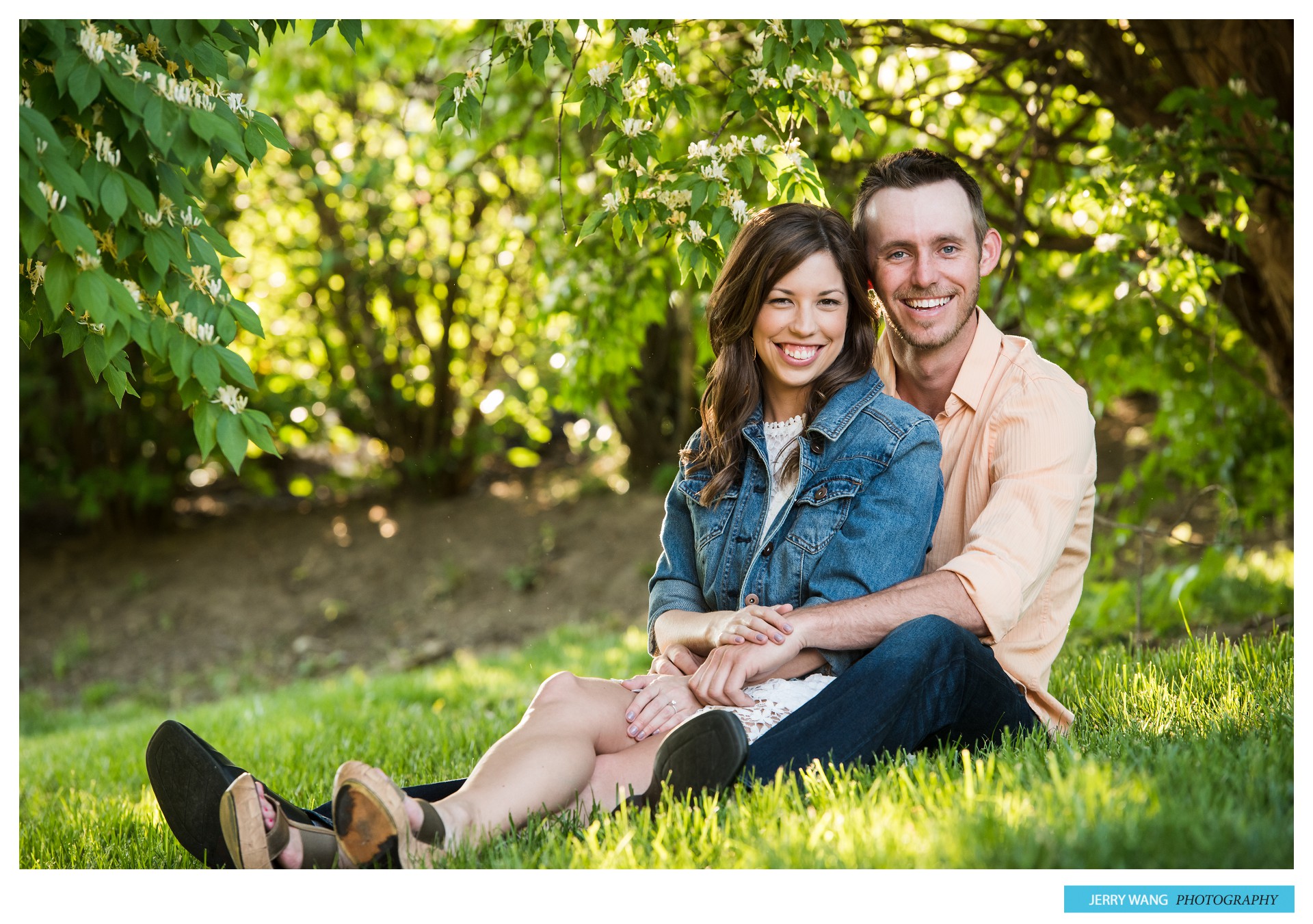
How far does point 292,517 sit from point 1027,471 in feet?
24.8

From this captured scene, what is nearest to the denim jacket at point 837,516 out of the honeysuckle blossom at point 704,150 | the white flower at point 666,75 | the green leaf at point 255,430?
the honeysuckle blossom at point 704,150

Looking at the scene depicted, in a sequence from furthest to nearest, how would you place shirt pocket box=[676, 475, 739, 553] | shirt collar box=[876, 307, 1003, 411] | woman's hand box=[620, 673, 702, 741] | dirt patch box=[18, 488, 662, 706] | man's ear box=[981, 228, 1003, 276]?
1. dirt patch box=[18, 488, 662, 706]
2. man's ear box=[981, 228, 1003, 276]
3. shirt collar box=[876, 307, 1003, 411]
4. shirt pocket box=[676, 475, 739, 553]
5. woman's hand box=[620, 673, 702, 741]

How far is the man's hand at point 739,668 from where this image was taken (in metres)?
2.15

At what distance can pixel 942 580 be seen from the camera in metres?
2.23

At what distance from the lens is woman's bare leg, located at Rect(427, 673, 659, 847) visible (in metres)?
2.00

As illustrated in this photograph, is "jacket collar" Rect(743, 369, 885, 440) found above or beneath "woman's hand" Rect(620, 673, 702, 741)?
above

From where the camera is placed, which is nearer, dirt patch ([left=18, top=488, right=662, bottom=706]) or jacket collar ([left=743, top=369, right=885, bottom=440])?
jacket collar ([left=743, top=369, right=885, bottom=440])

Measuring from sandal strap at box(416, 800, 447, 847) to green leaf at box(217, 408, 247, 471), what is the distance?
687 mm

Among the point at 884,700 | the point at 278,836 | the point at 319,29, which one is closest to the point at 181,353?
the point at 319,29

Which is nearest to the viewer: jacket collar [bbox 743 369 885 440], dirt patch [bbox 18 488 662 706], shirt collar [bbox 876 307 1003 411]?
jacket collar [bbox 743 369 885 440]
